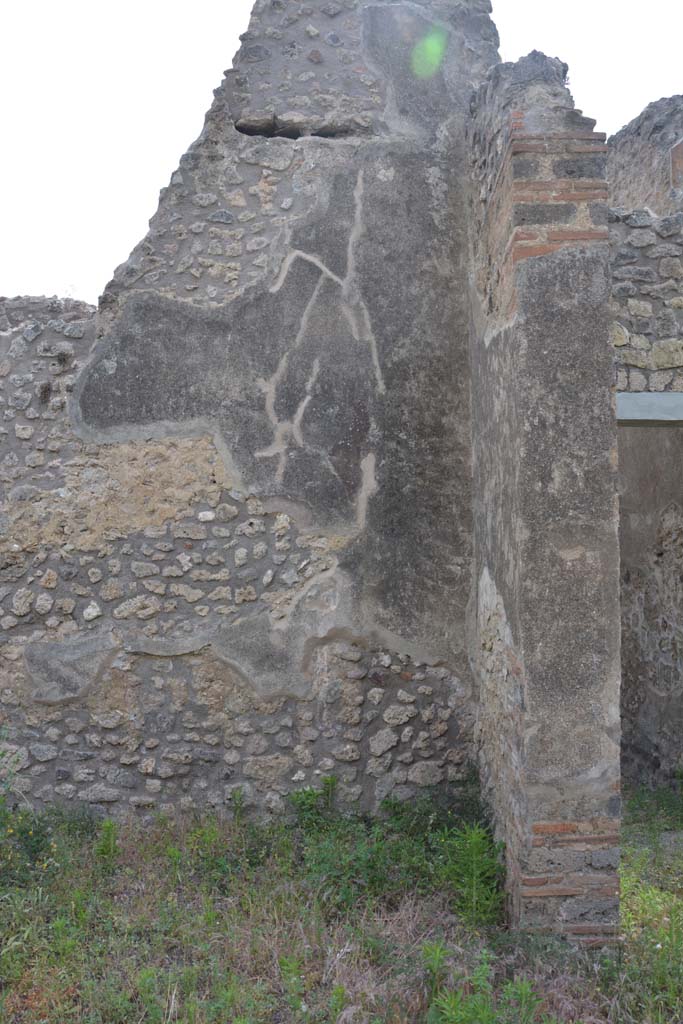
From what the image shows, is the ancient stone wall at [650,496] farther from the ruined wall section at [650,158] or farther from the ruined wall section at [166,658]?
the ruined wall section at [166,658]

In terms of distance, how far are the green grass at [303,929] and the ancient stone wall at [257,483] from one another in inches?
10.4

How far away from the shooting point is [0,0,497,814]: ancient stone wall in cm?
420

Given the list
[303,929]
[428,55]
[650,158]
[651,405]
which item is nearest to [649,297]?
[651,405]

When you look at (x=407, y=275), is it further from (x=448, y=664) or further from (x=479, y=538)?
(x=448, y=664)

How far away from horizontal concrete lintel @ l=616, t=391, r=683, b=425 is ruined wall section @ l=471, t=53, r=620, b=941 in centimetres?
152

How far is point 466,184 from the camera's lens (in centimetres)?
439

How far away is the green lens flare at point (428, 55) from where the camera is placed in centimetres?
445

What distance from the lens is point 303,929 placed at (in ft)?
10.5

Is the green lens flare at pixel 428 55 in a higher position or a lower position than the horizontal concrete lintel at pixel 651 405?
higher

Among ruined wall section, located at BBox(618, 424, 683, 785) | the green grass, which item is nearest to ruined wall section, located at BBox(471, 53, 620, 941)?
the green grass

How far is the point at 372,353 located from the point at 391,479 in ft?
2.06

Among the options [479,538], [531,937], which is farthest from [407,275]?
[531,937]

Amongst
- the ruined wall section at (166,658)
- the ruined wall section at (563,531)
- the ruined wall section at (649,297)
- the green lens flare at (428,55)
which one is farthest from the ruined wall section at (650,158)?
the ruined wall section at (166,658)

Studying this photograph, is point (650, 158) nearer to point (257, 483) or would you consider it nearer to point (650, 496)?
point (650, 496)
